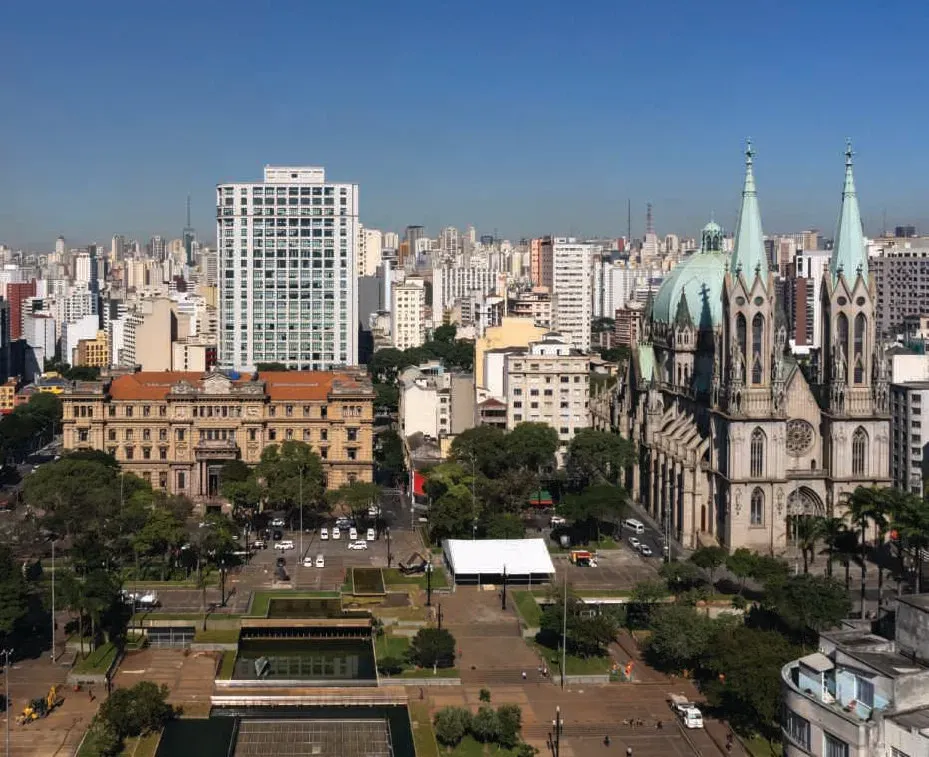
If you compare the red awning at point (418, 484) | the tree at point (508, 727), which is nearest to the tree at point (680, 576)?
the tree at point (508, 727)

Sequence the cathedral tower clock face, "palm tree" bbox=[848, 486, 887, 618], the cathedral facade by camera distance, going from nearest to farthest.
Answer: "palm tree" bbox=[848, 486, 887, 618], the cathedral facade, the cathedral tower clock face

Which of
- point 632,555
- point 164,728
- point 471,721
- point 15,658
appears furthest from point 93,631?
point 632,555

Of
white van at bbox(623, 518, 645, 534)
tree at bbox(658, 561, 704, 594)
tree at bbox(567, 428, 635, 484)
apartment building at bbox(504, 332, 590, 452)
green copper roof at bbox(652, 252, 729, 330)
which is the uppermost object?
green copper roof at bbox(652, 252, 729, 330)

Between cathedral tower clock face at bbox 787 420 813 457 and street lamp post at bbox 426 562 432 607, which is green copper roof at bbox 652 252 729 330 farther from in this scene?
street lamp post at bbox 426 562 432 607

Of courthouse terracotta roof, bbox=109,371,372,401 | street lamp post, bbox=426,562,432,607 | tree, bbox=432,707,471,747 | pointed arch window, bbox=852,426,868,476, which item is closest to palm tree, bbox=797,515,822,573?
pointed arch window, bbox=852,426,868,476

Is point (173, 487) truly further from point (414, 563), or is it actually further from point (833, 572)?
point (833, 572)

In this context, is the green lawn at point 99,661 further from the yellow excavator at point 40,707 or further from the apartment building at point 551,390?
the apartment building at point 551,390

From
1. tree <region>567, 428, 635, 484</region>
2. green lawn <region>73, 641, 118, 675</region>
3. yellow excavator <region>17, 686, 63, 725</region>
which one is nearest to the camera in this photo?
yellow excavator <region>17, 686, 63, 725</region>
